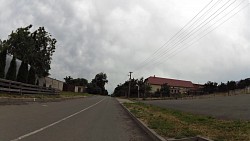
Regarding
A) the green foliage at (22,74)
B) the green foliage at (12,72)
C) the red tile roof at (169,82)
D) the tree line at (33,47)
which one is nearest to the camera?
the green foliage at (12,72)

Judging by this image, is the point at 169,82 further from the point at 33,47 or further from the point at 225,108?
the point at 225,108

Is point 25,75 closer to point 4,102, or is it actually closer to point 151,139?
point 4,102

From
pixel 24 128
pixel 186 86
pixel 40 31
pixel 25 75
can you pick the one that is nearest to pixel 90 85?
pixel 186 86

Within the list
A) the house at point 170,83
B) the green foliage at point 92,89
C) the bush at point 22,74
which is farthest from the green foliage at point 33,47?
the green foliage at point 92,89

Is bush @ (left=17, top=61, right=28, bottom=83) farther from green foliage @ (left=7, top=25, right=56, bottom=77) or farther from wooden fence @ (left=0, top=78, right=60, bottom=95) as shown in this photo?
green foliage @ (left=7, top=25, right=56, bottom=77)

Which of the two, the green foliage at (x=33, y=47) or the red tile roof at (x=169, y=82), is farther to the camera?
the red tile roof at (x=169, y=82)

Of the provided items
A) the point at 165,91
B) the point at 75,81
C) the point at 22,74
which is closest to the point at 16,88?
Answer: the point at 22,74

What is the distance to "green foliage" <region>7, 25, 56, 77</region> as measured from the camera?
5956 centimetres

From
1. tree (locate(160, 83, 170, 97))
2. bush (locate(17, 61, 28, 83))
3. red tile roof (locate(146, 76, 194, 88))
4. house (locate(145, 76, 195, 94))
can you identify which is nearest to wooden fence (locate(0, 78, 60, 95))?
bush (locate(17, 61, 28, 83))

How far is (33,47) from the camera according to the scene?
61281mm

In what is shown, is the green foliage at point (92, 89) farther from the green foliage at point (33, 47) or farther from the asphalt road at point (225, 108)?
the asphalt road at point (225, 108)

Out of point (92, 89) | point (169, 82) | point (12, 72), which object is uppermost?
point (169, 82)

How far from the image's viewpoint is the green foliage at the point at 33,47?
5956 centimetres

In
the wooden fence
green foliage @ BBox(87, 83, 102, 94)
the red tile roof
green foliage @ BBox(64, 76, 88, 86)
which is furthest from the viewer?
green foliage @ BBox(64, 76, 88, 86)
